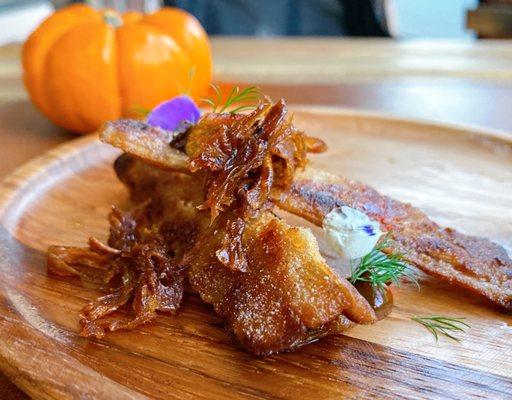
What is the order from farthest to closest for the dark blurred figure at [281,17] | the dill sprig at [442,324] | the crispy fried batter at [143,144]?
the dark blurred figure at [281,17] → the crispy fried batter at [143,144] → the dill sprig at [442,324]

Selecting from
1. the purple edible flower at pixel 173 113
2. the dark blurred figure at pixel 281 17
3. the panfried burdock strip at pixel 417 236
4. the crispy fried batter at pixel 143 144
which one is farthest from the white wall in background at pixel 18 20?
the panfried burdock strip at pixel 417 236

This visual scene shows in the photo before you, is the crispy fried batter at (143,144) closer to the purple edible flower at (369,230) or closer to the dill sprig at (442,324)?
the purple edible flower at (369,230)

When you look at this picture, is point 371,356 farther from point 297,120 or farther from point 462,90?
point 462,90

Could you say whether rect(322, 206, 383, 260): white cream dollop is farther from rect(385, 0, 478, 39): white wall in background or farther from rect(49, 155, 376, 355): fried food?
rect(385, 0, 478, 39): white wall in background

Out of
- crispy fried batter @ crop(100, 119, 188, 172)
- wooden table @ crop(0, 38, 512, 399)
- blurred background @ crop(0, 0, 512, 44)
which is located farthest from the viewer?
blurred background @ crop(0, 0, 512, 44)

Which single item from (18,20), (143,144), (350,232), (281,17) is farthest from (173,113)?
(18,20)

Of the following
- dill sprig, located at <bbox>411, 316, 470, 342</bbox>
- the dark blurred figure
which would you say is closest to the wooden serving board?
dill sprig, located at <bbox>411, 316, 470, 342</bbox>
